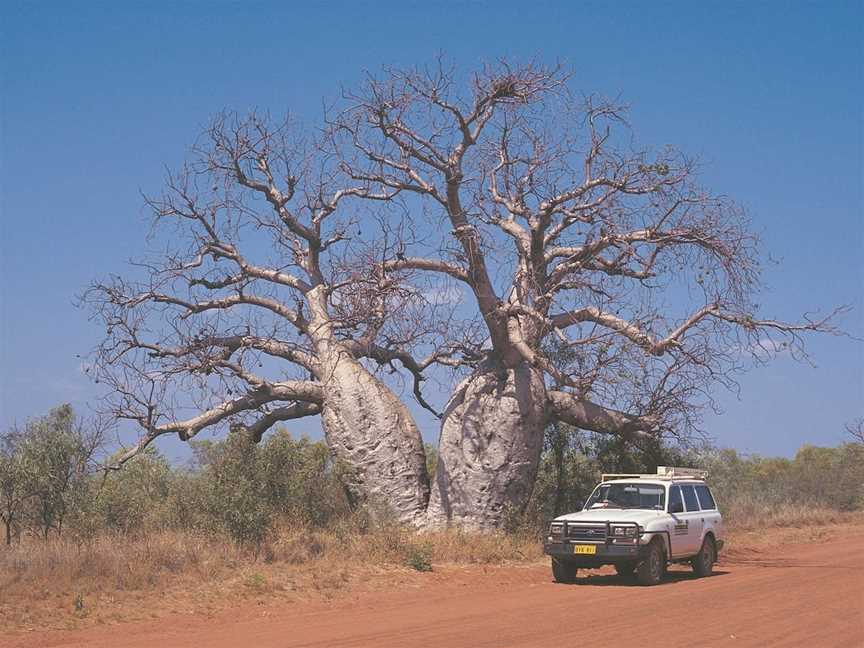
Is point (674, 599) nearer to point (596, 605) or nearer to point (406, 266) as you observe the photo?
point (596, 605)

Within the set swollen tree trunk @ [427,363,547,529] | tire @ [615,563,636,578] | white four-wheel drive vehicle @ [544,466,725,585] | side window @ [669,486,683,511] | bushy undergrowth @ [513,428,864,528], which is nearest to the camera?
white four-wheel drive vehicle @ [544,466,725,585]

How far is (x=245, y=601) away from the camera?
1062cm

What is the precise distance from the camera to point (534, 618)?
382 inches

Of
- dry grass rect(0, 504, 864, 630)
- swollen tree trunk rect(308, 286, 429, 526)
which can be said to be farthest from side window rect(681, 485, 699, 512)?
swollen tree trunk rect(308, 286, 429, 526)

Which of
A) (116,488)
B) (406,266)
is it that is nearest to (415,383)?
(406,266)

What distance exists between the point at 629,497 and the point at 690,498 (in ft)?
3.46

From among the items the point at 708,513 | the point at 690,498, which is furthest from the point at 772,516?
the point at 690,498

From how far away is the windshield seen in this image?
45.0 feet

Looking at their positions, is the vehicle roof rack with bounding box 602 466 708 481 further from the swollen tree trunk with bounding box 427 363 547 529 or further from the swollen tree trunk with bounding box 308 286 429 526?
the swollen tree trunk with bounding box 308 286 429 526

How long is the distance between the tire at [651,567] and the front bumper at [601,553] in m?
0.16

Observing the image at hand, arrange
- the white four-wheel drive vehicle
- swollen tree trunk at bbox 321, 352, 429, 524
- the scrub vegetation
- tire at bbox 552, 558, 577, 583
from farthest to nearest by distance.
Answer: swollen tree trunk at bbox 321, 352, 429, 524
tire at bbox 552, 558, 577, 583
the white four-wheel drive vehicle
the scrub vegetation

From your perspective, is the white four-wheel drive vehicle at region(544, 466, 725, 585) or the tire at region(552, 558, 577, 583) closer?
the white four-wheel drive vehicle at region(544, 466, 725, 585)

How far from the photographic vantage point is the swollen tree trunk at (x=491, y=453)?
52.5ft

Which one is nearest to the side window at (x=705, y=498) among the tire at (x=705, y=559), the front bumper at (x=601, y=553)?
the tire at (x=705, y=559)
